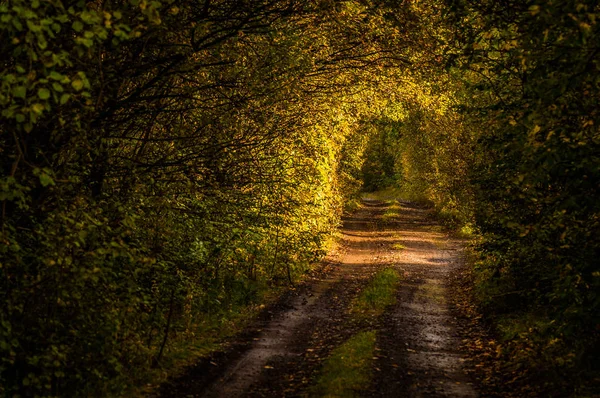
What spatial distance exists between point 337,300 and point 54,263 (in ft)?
45.4

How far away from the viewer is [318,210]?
27.8 m

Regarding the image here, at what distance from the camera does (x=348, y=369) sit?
12.3 metres

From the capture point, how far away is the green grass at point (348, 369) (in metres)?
Result: 11.0

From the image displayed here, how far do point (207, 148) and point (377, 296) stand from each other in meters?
10.5

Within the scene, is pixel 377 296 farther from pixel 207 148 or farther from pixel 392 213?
pixel 392 213

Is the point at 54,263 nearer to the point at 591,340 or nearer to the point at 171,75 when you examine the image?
the point at 171,75

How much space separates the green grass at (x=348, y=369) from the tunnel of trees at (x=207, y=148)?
10.0 ft

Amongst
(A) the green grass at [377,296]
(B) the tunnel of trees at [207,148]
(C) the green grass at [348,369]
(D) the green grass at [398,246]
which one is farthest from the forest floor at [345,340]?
(D) the green grass at [398,246]

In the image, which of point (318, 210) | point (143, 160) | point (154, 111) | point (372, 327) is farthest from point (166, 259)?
point (318, 210)

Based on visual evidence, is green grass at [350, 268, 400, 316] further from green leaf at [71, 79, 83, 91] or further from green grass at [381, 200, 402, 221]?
green grass at [381, 200, 402, 221]

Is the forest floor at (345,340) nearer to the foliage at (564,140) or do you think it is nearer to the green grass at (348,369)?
the green grass at (348,369)

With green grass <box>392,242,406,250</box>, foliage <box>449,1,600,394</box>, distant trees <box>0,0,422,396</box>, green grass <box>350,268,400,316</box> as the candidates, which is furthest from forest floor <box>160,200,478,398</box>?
green grass <box>392,242,406,250</box>

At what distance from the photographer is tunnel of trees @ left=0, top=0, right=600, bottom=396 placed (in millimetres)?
7949

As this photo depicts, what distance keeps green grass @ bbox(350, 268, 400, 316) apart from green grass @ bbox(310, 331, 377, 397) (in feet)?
12.2
